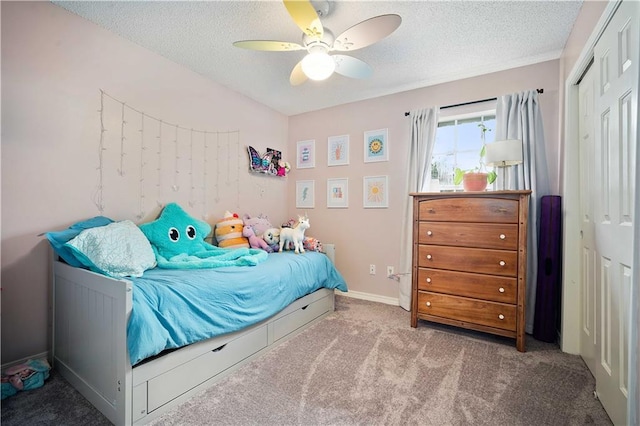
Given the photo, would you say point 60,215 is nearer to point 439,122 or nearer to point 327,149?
point 327,149

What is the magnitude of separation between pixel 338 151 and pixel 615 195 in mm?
2574

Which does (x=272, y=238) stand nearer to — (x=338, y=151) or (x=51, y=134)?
(x=338, y=151)

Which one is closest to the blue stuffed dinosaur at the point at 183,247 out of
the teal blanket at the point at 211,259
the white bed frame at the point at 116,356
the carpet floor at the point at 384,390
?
the teal blanket at the point at 211,259

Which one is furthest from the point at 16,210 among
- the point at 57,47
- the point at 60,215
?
the point at 57,47

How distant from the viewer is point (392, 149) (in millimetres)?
3172

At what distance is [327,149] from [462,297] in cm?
227

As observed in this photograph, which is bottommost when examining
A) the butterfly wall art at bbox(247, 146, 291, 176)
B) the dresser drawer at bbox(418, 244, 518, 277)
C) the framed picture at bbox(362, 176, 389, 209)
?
the dresser drawer at bbox(418, 244, 518, 277)

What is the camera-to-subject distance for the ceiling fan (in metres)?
1.53

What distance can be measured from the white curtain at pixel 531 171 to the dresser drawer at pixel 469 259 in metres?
0.49

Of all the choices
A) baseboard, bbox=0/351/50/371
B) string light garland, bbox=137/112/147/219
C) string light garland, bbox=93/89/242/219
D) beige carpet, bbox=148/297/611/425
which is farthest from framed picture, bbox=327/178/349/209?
baseboard, bbox=0/351/50/371

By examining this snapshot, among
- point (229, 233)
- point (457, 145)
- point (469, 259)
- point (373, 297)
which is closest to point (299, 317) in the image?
point (229, 233)

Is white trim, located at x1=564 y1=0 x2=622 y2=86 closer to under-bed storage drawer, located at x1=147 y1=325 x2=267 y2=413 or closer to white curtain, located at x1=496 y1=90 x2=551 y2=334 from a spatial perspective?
white curtain, located at x1=496 y1=90 x2=551 y2=334

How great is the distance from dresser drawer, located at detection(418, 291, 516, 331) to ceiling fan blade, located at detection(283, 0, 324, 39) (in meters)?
2.17

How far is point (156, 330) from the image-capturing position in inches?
51.7
